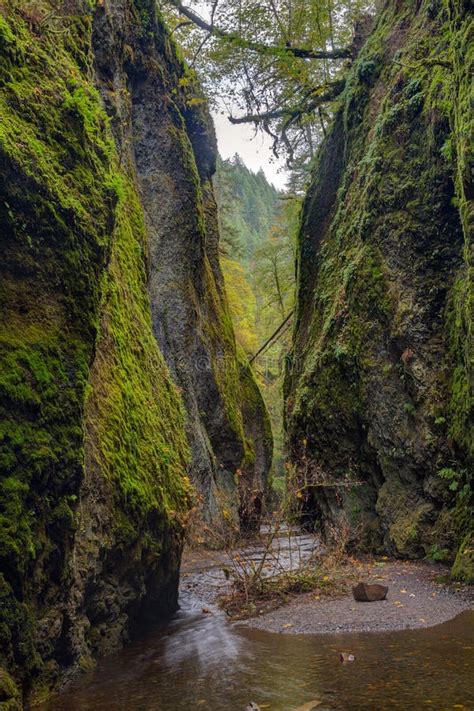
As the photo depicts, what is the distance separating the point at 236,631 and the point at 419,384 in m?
7.06

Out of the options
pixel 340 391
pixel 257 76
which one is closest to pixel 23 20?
pixel 340 391

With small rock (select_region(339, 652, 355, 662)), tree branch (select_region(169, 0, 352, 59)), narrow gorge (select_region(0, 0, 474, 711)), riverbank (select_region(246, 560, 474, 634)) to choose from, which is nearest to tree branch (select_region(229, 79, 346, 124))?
narrow gorge (select_region(0, 0, 474, 711))

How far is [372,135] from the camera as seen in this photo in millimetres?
16344

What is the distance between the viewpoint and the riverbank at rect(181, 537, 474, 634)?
24.6 ft

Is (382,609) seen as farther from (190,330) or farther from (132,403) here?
(190,330)

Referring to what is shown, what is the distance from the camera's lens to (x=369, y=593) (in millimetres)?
8547

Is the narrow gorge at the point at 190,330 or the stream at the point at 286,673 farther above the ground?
the narrow gorge at the point at 190,330

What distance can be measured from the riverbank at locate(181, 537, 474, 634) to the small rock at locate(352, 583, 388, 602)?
0.10 meters

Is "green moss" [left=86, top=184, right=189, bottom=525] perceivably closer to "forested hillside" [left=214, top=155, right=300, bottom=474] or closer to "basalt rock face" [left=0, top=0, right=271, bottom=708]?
"basalt rock face" [left=0, top=0, right=271, bottom=708]

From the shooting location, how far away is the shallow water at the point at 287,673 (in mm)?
4664

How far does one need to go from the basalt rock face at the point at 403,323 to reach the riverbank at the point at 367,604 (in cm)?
65

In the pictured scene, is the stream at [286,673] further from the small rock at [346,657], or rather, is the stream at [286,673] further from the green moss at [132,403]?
the green moss at [132,403]

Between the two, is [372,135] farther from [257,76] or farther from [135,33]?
[135,33]

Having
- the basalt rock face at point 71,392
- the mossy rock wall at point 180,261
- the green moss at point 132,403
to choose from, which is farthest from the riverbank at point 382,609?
the mossy rock wall at point 180,261
